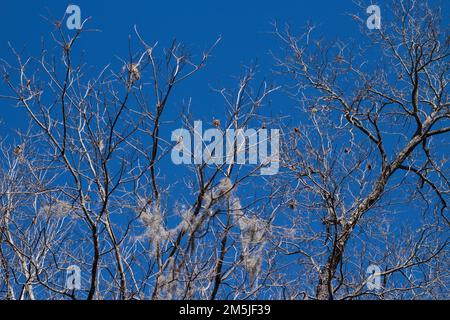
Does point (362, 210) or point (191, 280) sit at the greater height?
point (362, 210)

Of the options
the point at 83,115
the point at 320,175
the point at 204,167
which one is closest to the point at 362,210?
the point at 320,175

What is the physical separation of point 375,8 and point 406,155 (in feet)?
6.38

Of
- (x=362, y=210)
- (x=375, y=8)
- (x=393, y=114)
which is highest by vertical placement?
(x=375, y=8)

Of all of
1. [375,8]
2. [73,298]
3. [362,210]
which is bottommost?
[73,298]

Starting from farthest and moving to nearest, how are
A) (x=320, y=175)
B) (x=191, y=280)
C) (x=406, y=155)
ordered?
1. (x=406, y=155)
2. (x=320, y=175)
3. (x=191, y=280)

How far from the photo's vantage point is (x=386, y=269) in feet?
29.0

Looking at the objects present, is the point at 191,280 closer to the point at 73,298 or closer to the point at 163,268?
the point at 163,268

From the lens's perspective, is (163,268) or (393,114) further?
(393,114)

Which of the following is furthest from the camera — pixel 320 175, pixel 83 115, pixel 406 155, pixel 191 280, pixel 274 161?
pixel 406 155

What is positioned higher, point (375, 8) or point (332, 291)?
point (375, 8)

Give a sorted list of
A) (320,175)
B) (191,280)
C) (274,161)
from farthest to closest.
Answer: (320,175)
(274,161)
(191,280)

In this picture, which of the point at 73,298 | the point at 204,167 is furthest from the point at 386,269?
the point at 73,298

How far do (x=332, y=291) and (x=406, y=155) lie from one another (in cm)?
295

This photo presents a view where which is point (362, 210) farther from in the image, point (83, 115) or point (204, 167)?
point (83, 115)
